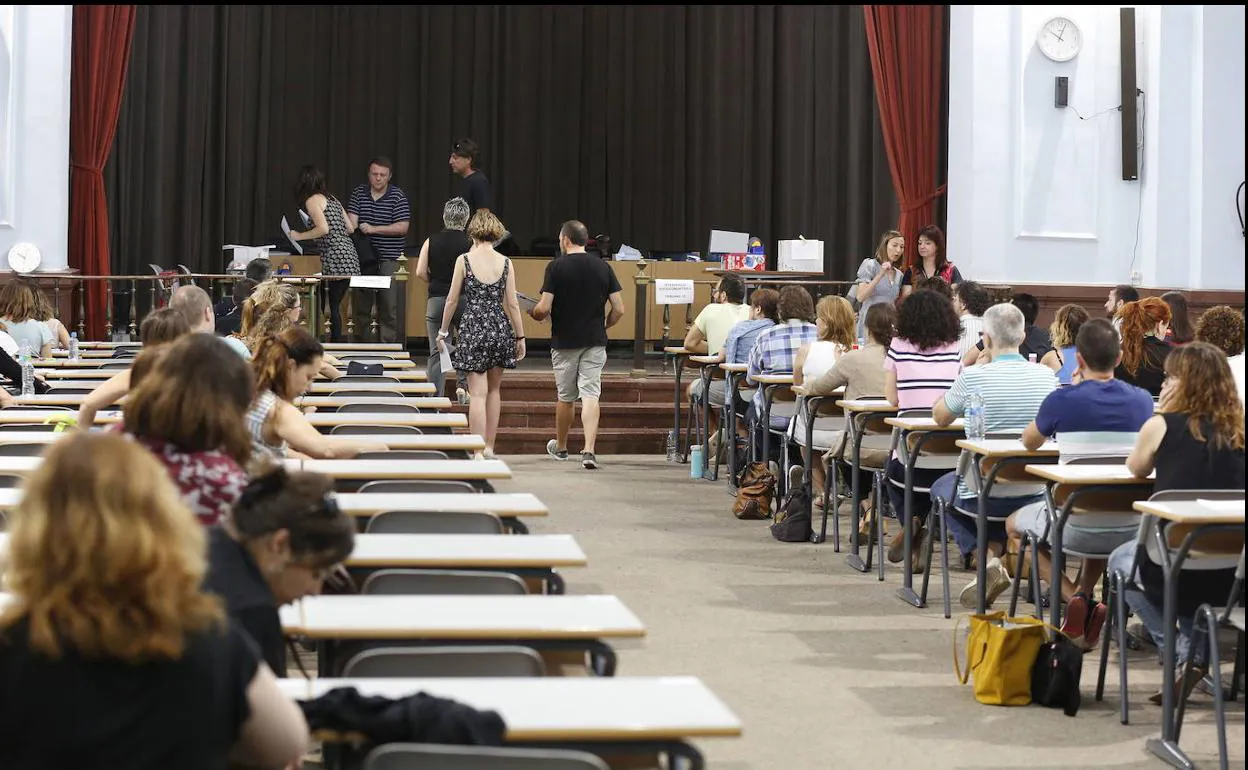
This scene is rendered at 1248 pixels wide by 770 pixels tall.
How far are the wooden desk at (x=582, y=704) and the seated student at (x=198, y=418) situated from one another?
0.58m

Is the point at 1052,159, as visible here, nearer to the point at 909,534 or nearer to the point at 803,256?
the point at 803,256

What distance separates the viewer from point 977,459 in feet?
20.4

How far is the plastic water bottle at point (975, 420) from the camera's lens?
20.9 feet

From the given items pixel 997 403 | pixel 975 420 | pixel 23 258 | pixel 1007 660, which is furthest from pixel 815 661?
pixel 23 258

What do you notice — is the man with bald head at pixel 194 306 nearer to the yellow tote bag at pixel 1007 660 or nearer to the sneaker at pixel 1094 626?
the yellow tote bag at pixel 1007 660

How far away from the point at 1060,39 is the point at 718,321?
351 cm

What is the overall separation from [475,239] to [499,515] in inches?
217

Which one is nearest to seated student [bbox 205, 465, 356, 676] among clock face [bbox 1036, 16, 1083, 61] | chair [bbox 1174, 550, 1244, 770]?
chair [bbox 1174, 550, 1244, 770]

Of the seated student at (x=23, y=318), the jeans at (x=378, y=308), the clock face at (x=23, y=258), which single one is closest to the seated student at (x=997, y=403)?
the seated student at (x=23, y=318)

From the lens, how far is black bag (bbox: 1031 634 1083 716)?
5188 mm

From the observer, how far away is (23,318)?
9.41m

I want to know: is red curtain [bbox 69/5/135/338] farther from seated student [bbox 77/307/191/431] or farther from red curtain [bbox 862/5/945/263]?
seated student [bbox 77/307/191/431]

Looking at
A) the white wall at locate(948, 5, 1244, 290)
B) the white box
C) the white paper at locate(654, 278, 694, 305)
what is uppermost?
the white wall at locate(948, 5, 1244, 290)

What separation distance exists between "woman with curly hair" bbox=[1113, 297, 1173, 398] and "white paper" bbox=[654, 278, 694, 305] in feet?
18.7
